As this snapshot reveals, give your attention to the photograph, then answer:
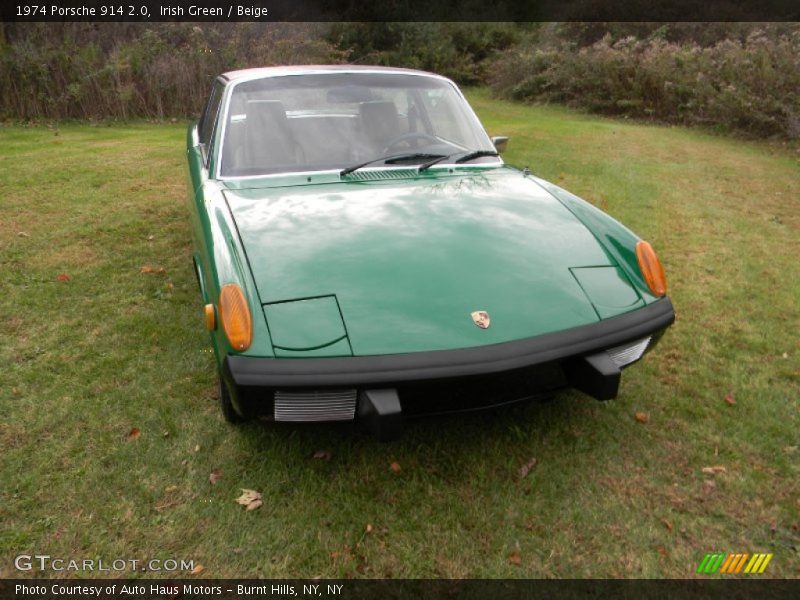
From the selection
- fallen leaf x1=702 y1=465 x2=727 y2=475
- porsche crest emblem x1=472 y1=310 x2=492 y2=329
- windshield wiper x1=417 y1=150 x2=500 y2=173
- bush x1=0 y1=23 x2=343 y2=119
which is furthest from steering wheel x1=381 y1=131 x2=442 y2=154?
bush x1=0 y1=23 x2=343 y2=119

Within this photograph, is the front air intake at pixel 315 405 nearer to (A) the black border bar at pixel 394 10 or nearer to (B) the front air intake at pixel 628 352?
(B) the front air intake at pixel 628 352

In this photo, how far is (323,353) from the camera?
2051 mm

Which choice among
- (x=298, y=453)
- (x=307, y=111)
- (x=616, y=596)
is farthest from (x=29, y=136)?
(x=616, y=596)

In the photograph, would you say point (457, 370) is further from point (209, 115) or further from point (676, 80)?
point (676, 80)

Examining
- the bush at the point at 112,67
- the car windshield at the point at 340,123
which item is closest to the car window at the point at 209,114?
the car windshield at the point at 340,123

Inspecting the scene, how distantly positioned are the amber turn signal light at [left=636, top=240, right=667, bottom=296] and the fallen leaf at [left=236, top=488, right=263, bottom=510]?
1.81m

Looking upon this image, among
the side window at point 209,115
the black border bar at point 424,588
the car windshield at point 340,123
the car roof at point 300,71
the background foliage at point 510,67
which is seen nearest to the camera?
the black border bar at point 424,588

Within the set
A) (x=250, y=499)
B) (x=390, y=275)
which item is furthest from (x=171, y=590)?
(x=390, y=275)

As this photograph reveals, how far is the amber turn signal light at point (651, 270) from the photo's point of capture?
8.50 feet

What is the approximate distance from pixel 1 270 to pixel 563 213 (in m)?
3.98

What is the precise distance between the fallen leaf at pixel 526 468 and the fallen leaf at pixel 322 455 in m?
0.80

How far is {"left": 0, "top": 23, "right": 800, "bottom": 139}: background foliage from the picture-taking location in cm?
1038

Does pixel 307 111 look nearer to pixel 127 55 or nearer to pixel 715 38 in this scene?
pixel 127 55

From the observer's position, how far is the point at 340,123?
3432 mm
